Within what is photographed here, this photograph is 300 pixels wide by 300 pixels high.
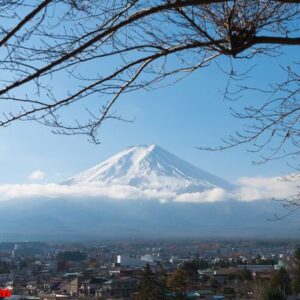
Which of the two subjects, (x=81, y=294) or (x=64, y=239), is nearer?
(x=81, y=294)

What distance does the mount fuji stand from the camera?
85.4 metres

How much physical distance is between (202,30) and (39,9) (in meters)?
0.63

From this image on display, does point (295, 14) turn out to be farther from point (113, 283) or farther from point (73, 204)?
point (73, 204)

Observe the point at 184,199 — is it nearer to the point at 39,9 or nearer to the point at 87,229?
the point at 87,229

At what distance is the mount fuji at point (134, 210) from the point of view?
8538 cm

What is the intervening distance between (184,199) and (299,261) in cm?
8018

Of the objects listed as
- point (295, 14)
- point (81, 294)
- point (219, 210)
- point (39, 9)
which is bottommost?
point (81, 294)

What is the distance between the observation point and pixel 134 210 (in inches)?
3821

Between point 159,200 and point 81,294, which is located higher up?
point 159,200

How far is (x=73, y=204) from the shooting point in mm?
100125

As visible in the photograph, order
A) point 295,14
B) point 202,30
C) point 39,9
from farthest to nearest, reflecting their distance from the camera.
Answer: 1. point 295,14
2. point 202,30
3. point 39,9

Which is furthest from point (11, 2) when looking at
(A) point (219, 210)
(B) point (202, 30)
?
(A) point (219, 210)

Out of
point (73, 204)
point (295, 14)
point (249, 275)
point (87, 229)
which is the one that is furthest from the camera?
point (73, 204)

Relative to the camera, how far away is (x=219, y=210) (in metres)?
93.7
